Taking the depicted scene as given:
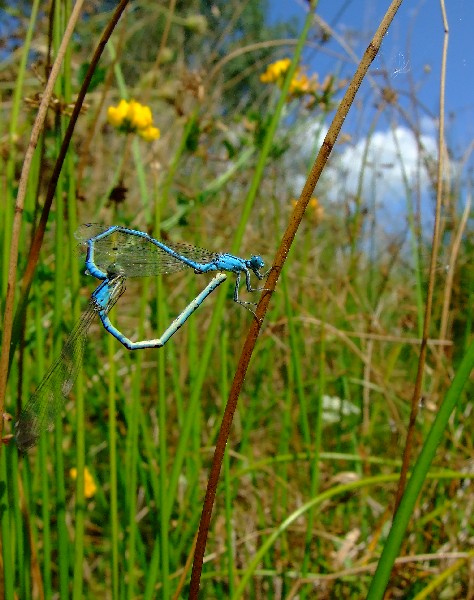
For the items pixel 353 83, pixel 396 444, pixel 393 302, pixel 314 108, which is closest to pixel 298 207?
pixel 353 83

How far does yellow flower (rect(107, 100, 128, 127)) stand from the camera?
4.71 feet

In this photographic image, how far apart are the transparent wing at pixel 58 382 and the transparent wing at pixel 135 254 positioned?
0.25 feet

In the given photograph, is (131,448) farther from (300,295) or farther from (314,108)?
(314,108)

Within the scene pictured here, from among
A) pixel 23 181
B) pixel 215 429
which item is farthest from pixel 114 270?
pixel 215 429

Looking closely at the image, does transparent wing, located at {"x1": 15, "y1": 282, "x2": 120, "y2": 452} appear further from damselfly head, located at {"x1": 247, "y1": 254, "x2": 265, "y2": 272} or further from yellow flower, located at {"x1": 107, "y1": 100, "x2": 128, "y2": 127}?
yellow flower, located at {"x1": 107, "y1": 100, "x2": 128, "y2": 127}

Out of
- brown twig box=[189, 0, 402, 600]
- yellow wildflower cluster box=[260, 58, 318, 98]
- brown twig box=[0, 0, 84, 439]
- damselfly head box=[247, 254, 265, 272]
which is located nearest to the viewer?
brown twig box=[189, 0, 402, 600]

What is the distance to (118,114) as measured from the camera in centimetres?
145

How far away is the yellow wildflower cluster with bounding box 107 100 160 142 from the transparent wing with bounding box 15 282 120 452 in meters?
0.73

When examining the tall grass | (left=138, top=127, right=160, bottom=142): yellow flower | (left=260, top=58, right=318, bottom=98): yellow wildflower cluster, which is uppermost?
(left=260, top=58, right=318, bottom=98): yellow wildflower cluster

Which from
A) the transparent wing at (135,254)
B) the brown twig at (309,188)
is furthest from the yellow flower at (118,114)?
Answer: the brown twig at (309,188)

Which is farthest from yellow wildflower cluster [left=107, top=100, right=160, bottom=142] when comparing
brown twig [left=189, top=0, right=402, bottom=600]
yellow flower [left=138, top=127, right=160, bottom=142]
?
brown twig [left=189, top=0, right=402, bottom=600]

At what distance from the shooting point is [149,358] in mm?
2092

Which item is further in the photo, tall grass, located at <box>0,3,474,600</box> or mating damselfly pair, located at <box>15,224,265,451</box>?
tall grass, located at <box>0,3,474,600</box>

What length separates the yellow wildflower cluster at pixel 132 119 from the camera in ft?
4.76
